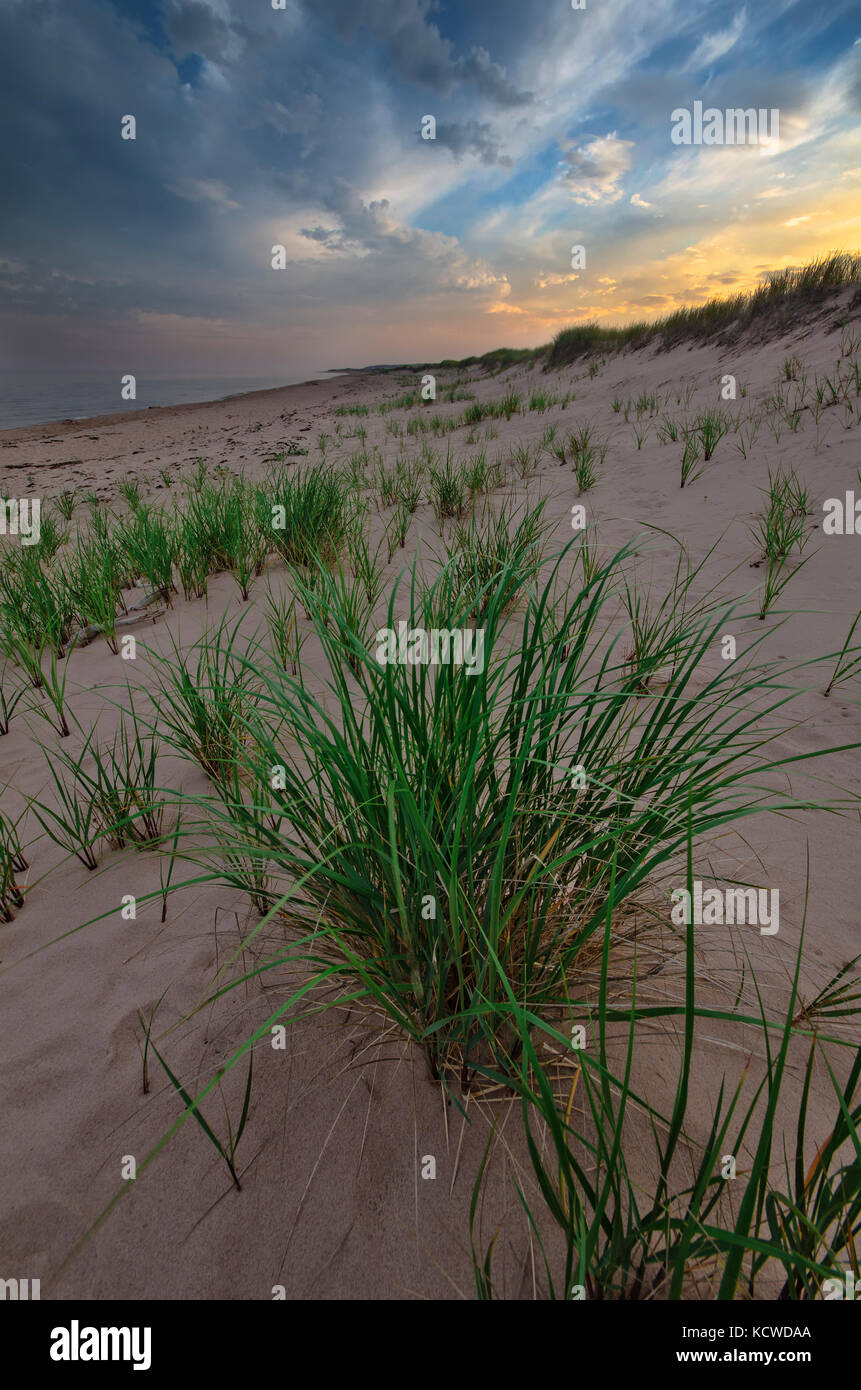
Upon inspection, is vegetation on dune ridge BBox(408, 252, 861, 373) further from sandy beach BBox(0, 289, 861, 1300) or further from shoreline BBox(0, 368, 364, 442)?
shoreline BBox(0, 368, 364, 442)

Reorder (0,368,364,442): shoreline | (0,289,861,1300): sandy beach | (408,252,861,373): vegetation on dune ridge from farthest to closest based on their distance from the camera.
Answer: (0,368,364,442): shoreline → (408,252,861,373): vegetation on dune ridge → (0,289,861,1300): sandy beach

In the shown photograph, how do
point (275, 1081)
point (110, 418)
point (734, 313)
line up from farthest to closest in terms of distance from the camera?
point (110, 418) < point (734, 313) < point (275, 1081)

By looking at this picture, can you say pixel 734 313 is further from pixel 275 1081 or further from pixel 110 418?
pixel 110 418

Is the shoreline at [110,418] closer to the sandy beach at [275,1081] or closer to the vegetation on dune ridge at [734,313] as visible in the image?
the vegetation on dune ridge at [734,313]

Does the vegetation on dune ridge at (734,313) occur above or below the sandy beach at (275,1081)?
above

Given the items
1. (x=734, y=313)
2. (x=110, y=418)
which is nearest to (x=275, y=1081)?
(x=734, y=313)

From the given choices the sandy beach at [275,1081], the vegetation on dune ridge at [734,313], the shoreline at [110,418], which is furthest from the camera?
the shoreline at [110,418]

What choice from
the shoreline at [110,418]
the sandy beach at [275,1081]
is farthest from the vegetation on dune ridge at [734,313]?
the shoreline at [110,418]

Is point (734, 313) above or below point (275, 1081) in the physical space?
above

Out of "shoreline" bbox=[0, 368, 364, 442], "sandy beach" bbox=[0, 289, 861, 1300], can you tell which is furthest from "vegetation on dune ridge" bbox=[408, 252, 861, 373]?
"shoreline" bbox=[0, 368, 364, 442]

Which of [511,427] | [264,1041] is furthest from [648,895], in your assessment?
[511,427]

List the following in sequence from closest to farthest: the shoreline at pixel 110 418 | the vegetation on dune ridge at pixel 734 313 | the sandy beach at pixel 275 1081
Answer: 1. the sandy beach at pixel 275 1081
2. the vegetation on dune ridge at pixel 734 313
3. the shoreline at pixel 110 418

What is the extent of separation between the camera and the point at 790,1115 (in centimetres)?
91
